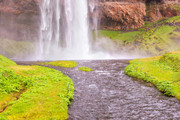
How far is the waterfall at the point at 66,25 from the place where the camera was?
260 feet

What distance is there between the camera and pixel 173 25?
79500mm

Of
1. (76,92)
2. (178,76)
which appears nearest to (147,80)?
(178,76)

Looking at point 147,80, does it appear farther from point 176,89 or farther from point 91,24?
point 91,24

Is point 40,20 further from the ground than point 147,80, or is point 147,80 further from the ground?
point 40,20

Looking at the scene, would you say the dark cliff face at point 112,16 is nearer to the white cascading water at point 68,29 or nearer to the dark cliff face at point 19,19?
the dark cliff face at point 19,19

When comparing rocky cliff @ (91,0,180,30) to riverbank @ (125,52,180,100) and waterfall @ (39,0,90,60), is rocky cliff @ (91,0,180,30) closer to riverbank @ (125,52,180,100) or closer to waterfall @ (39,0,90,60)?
waterfall @ (39,0,90,60)

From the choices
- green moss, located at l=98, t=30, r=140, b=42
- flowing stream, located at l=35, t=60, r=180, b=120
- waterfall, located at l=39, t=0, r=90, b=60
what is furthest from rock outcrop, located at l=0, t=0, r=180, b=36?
flowing stream, located at l=35, t=60, r=180, b=120

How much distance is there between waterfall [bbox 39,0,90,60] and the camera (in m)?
79.1

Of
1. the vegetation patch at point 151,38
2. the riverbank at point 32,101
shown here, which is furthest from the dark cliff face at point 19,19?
the riverbank at point 32,101

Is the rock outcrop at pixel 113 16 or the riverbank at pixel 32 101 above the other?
the rock outcrop at pixel 113 16

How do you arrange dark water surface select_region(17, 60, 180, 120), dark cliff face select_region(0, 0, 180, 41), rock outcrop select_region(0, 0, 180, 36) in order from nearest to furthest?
1. dark water surface select_region(17, 60, 180, 120)
2. dark cliff face select_region(0, 0, 180, 41)
3. rock outcrop select_region(0, 0, 180, 36)

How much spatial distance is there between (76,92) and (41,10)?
7561 cm

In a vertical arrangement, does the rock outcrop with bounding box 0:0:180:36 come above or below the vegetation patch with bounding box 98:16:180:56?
above

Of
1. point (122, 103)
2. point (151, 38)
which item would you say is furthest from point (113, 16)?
point (122, 103)
